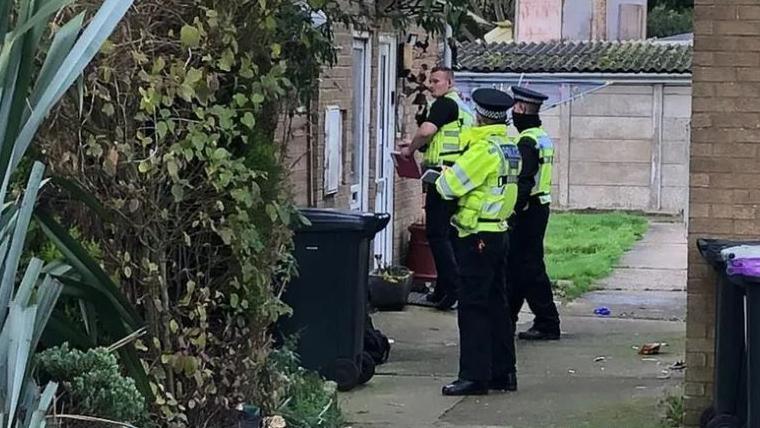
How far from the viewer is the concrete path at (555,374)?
760 cm

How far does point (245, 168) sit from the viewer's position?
5.13 metres

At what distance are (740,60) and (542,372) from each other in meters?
2.94

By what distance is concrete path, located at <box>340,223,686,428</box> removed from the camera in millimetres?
7602

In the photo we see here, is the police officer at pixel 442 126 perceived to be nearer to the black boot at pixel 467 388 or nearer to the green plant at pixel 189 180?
the black boot at pixel 467 388

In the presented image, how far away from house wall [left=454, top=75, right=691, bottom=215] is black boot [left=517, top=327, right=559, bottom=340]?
13.9 m

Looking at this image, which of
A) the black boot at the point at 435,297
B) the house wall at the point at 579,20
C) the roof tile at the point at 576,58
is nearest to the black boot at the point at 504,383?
the black boot at the point at 435,297

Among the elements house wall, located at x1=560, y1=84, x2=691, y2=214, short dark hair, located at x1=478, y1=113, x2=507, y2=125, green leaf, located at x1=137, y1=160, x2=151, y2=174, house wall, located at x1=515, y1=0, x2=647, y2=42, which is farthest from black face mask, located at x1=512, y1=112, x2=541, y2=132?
house wall, located at x1=515, y1=0, x2=647, y2=42

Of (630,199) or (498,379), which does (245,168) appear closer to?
(498,379)

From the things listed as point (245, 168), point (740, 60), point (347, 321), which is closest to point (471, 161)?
point (347, 321)

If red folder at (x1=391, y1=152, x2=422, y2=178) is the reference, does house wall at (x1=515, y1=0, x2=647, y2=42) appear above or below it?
above

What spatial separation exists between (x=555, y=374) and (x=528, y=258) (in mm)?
1377

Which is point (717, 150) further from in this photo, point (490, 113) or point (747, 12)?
point (490, 113)

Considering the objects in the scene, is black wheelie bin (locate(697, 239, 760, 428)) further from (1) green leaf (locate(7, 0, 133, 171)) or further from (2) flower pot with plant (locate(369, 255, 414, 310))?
(2) flower pot with plant (locate(369, 255, 414, 310))

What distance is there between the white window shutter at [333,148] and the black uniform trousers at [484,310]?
274 centimetres
